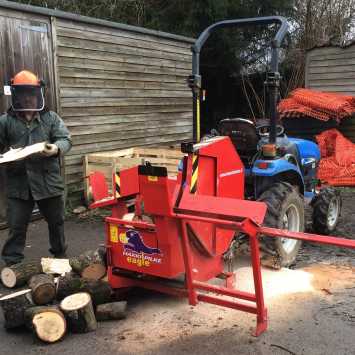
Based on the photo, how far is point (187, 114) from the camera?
1079cm

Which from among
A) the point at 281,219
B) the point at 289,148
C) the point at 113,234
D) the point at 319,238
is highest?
the point at 289,148

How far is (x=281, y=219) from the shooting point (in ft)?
16.2

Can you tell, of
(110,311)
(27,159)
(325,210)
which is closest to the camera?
(110,311)

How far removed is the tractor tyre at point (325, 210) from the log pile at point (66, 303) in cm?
304

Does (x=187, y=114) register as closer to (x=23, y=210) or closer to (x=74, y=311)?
(x=23, y=210)

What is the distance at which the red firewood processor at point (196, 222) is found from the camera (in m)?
3.42

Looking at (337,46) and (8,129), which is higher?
(337,46)

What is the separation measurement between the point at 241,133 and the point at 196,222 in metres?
1.69

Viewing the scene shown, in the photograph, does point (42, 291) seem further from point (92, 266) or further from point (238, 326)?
point (238, 326)

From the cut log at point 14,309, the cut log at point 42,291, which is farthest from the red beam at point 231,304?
the cut log at point 14,309

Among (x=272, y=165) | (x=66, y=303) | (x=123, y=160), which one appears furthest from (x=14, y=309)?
(x=123, y=160)

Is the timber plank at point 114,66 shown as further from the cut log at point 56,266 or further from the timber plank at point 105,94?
the cut log at point 56,266

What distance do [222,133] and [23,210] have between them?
2.30m

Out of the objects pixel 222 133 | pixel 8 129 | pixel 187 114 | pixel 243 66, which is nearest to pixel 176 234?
pixel 222 133
